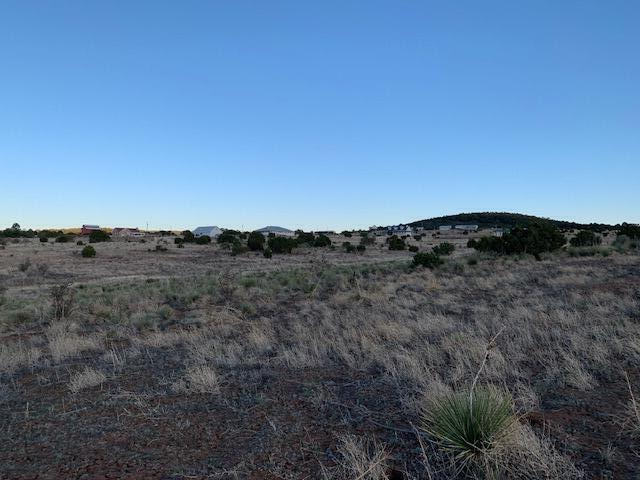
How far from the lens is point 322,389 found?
641cm

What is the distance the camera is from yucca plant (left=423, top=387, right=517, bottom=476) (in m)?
4.09

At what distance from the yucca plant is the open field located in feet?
0.33

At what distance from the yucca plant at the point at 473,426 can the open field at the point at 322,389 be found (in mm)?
101

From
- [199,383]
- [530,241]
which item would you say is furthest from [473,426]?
[530,241]

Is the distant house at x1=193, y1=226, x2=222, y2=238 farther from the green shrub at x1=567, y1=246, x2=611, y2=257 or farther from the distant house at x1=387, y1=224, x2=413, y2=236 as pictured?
the green shrub at x1=567, y1=246, x2=611, y2=257

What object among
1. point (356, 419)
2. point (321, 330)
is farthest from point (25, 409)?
point (321, 330)

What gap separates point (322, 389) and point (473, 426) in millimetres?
2483

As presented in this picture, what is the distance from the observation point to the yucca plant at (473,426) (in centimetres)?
409

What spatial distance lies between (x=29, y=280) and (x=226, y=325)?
2350 cm

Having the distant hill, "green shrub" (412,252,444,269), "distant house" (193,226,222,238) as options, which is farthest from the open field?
the distant hill

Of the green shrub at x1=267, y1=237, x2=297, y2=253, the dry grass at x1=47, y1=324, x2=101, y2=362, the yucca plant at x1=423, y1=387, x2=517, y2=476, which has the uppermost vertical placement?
the green shrub at x1=267, y1=237, x2=297, y2=253

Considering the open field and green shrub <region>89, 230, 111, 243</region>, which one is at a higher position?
green shrub <region>89, 230, 111, 243</region>

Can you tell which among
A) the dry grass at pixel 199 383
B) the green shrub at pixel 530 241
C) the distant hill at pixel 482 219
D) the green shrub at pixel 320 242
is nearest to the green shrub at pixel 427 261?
the green shrub at pixel 530 241

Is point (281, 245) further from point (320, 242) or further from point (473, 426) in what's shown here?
point (473, 426)
